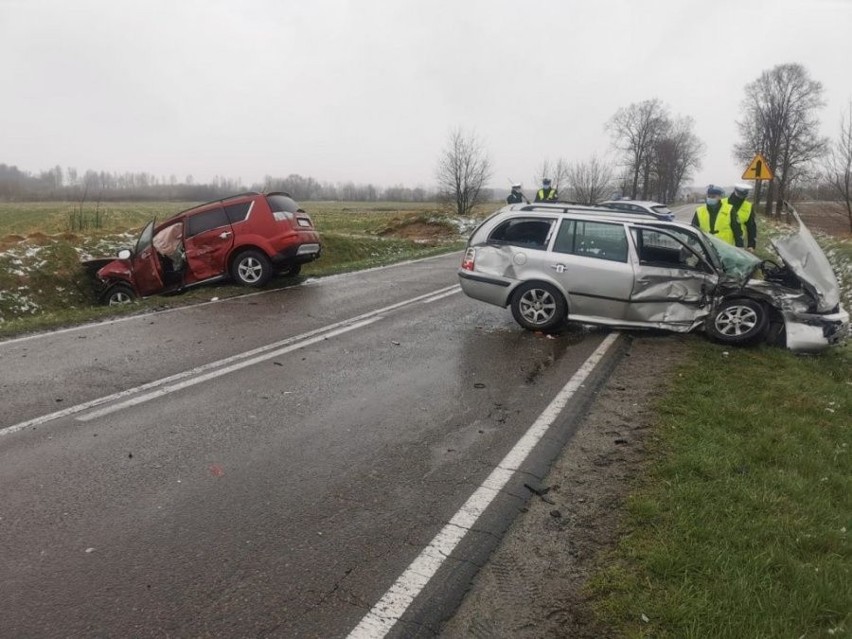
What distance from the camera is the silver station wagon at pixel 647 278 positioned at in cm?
698

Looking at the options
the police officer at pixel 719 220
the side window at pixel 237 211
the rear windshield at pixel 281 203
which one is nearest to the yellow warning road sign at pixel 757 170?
the police officer at pixel 719 220

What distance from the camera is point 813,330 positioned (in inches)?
269

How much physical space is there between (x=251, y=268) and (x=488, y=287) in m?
5.16

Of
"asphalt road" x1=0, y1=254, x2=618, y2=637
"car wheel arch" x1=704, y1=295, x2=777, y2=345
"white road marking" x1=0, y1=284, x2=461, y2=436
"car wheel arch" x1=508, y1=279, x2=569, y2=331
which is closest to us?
"asphalt road" x1=0, y1=254, x2=618, y2=637

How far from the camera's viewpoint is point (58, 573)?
2904 mm

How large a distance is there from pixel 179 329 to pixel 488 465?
18.3 feet

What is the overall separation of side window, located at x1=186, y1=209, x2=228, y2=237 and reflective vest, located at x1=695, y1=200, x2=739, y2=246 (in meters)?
8.74

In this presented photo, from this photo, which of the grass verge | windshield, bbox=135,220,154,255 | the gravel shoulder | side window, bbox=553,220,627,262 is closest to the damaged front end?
the grass verge

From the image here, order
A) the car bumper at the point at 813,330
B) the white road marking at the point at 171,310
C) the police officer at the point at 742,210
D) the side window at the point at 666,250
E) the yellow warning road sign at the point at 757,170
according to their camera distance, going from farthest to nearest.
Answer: the yellow warning road sign at the point at 757,170
the police officer at the point at 742,210
the white road marking at the point at 171,310
the side window at the point at 666,250
the car bumper at the point at 813,330

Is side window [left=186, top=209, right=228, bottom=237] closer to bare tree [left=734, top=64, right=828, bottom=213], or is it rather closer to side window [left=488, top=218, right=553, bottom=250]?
side window [left=488, top=218, right=553, bottom=250]

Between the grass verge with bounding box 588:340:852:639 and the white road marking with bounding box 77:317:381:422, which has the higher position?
the white road marking with bounding box 77:317:381:422

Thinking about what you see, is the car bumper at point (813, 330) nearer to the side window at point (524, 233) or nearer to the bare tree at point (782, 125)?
the side window at point (524, 233)

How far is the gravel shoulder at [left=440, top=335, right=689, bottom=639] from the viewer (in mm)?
2635

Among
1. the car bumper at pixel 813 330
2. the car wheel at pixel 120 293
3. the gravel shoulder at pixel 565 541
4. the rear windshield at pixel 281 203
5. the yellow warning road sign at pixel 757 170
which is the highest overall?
the yellow warning road sign at pixel 757 170
